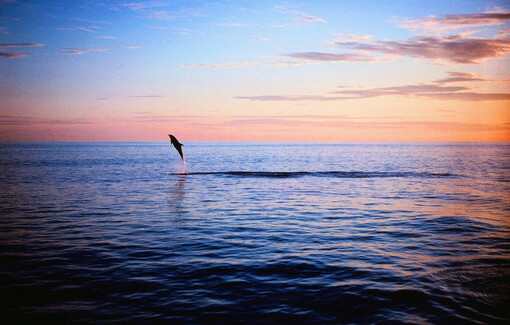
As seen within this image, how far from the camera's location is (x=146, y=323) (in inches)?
314

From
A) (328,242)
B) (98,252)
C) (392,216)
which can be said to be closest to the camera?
(98,252)

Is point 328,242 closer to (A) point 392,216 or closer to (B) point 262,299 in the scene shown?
(B) point 262,299

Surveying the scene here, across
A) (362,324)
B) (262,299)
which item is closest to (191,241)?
(262,299)

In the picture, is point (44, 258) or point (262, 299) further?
point (44, 258)

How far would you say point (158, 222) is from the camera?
19.1 m

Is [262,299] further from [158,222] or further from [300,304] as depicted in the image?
[158,222]

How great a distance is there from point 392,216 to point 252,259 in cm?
1169

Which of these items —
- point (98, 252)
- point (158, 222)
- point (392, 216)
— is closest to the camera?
point (98, 252)

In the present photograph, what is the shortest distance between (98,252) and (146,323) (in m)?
6.54

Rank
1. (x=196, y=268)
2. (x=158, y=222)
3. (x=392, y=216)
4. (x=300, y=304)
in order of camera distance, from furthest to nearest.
Answer: (x=392, y=216), (x=158, y=222), (x=196, y=268), (x=300, y=304)

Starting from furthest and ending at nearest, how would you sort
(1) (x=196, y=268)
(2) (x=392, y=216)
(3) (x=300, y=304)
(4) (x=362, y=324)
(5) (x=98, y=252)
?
(2) (x=392, y=216) < (5) (x=98, y=252) < (1) (x=196, y=268) < (3) (x=300, y=304) < (4) (x=362, y=324)

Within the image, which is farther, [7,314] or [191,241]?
[191,241]

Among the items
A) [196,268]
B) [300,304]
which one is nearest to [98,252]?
[196,268]

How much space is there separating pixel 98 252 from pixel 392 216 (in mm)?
15937
